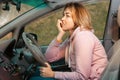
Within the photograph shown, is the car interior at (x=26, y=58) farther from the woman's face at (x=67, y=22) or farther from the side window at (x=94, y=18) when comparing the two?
the woman's face at (x=67, y=22)

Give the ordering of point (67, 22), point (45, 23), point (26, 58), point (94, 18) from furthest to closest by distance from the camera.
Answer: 1. point (45, 23)
2. point (94, 18)
3. point (26, 58)
4. point (67, 22)

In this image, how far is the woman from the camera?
362cm

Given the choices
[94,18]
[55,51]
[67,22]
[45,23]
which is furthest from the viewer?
[45,23]

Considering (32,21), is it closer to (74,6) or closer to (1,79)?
(74,6)

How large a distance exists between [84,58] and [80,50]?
0.23 ft

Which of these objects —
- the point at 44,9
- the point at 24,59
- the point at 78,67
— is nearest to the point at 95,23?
the point at 44,9

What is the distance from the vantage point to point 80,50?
3.63m

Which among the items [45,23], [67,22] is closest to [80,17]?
[67,22]

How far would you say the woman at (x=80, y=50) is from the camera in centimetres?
362

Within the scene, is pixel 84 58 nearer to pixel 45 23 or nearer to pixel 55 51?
pixel 55 51

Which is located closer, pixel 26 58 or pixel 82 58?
pixel 82 58

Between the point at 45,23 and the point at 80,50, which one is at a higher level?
the point at 80,50

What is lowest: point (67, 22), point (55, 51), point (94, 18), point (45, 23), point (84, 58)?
point (45, 23)

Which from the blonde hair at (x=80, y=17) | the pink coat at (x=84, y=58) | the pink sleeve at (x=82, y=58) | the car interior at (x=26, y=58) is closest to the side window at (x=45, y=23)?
the car interior at (x=26, y=58)
